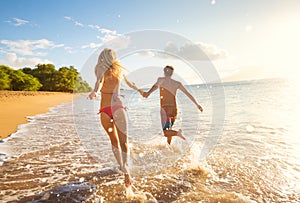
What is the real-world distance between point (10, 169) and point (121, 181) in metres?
2.53

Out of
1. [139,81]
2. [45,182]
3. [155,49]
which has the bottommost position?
[45,182]

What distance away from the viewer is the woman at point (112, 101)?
3.74 m

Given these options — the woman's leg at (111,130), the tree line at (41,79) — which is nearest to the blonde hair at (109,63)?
the woman's leg at (111,130)

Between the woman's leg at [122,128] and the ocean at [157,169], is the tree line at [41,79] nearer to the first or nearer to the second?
the ocean at [157,169]

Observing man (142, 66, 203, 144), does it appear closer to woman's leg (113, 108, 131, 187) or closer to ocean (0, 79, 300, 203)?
ocean (0, 79, 300, 203)

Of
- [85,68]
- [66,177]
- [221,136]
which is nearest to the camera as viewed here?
[66,177]

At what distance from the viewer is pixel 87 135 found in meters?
8.12

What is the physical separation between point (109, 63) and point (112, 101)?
2.33 feet

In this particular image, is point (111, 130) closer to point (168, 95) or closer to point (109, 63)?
point (109, 63)

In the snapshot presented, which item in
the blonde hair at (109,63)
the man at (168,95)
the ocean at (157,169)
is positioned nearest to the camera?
the ocean at (157,169)

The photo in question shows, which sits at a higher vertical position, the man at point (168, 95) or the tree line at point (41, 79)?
the tree line at point (41, 79)

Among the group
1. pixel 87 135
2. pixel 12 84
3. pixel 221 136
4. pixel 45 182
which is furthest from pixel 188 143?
pixel 12 84

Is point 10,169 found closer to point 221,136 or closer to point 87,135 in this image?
point 87,135

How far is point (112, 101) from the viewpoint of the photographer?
3.84 metres
